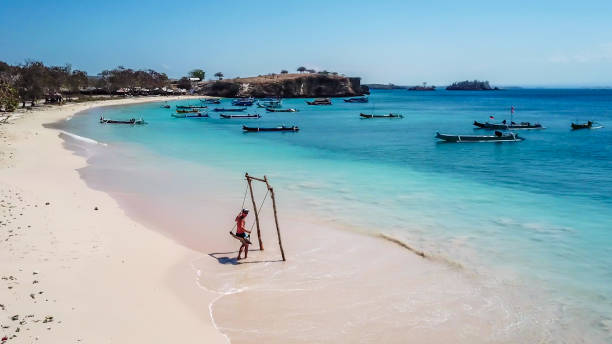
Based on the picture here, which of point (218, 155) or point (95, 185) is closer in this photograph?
point (95, 185)

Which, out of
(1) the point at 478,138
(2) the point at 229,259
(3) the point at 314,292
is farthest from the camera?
(1) the point at 478,138

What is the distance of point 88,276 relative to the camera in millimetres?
11578

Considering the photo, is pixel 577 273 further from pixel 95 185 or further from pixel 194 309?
pixel 95 185

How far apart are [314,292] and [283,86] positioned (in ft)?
521

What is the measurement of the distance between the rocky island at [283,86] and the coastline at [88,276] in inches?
5763

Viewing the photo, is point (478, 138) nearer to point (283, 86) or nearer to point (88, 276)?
point (88, 276)

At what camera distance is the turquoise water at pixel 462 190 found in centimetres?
1396

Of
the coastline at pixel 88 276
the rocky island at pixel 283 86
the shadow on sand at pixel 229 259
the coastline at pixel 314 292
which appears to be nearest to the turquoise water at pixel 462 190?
the coastline at pixel 314 292

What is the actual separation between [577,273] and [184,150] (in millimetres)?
30828

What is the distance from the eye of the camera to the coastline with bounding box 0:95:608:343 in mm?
9820

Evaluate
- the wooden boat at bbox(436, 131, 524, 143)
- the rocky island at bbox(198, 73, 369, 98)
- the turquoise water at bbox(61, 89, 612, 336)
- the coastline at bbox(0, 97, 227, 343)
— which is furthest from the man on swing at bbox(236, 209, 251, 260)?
the rocky island at bbox(198, 73, 369, 98)

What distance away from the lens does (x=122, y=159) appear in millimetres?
32219

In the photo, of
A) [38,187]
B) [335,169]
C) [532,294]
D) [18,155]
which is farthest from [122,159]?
[532,294]

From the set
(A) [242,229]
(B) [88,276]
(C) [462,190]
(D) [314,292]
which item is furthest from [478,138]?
(B) [88,276]
